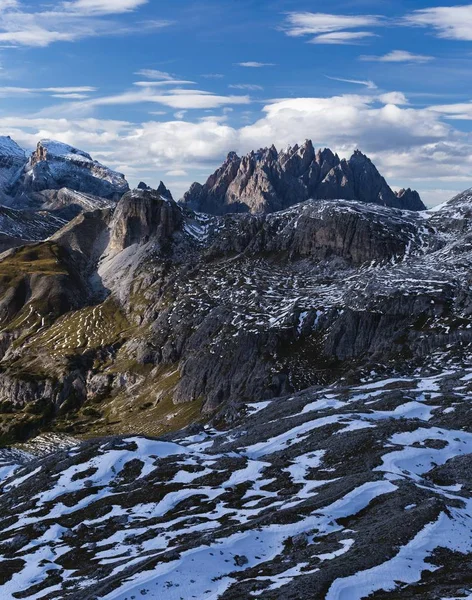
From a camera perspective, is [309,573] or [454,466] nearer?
[309,573]

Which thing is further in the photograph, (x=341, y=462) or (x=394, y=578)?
(x=341, y=462)

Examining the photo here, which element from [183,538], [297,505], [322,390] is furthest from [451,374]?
[183,538]

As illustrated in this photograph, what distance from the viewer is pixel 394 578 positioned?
4594 centimetres

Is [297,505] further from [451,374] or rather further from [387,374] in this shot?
[387,374]

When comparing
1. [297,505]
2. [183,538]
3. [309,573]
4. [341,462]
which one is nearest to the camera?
[309,573]

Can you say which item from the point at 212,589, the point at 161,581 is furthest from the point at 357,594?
the point at 161,581

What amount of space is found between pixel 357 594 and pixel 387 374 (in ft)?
397

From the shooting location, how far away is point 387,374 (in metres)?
162

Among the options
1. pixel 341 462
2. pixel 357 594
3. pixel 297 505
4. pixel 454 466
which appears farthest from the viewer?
pixel 341 462

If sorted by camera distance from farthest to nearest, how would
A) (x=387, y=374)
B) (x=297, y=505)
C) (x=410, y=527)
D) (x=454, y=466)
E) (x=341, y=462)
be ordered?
1. (x=387, y=374)
2. (x=341, y=462)
3. (x=454, y=466)
4. (x=297, y=505)
5. (x=410, y=527)

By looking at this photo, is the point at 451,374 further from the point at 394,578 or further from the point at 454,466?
the point at 394,578

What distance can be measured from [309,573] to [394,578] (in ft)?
17.7

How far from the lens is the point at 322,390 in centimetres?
13400

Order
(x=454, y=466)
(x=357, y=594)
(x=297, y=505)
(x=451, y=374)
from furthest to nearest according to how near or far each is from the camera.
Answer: (x=451, y=374), (x=454, y=466), (x=297, y=505), (x=357, y=594)
